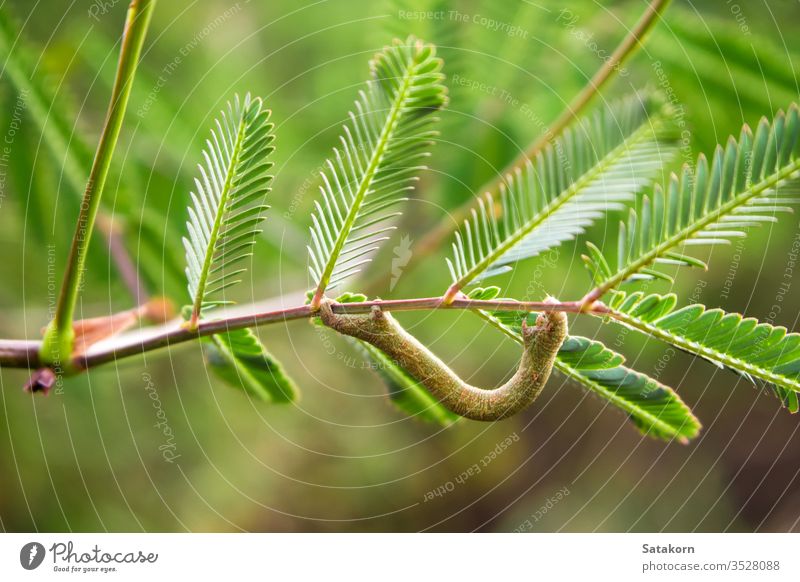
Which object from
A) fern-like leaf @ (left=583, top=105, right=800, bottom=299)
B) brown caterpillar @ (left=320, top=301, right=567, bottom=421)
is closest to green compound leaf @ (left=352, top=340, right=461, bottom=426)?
brown caterpillar @ (left=320, top=301, right=567, bottom=421)

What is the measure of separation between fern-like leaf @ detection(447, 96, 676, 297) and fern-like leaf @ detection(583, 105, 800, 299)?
0.06m

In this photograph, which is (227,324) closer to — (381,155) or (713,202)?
(381,155)

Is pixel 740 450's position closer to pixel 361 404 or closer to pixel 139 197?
pixel 361 404

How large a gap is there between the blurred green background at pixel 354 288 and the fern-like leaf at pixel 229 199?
28 centimetres

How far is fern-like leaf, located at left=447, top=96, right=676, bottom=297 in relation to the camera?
437 mm

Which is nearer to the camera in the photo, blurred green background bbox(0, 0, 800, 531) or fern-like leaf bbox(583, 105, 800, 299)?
fern-like leaf bbox(583, 105, 800, 299)

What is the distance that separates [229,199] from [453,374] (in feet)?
0.61

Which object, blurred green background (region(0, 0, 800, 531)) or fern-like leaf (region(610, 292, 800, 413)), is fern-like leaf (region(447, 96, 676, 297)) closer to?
fern-like leaf (region(610, 292, 800, 413))

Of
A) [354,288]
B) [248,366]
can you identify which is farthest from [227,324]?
[354,288]

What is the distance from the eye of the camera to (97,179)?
47 centimetres

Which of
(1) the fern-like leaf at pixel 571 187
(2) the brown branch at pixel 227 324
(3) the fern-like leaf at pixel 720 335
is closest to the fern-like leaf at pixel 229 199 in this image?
(2) the brown branch at pixel 227 324

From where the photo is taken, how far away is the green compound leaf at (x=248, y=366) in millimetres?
500

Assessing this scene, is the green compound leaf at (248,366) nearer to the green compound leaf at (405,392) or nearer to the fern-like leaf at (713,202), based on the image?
the green compound leaf at (405,392)
